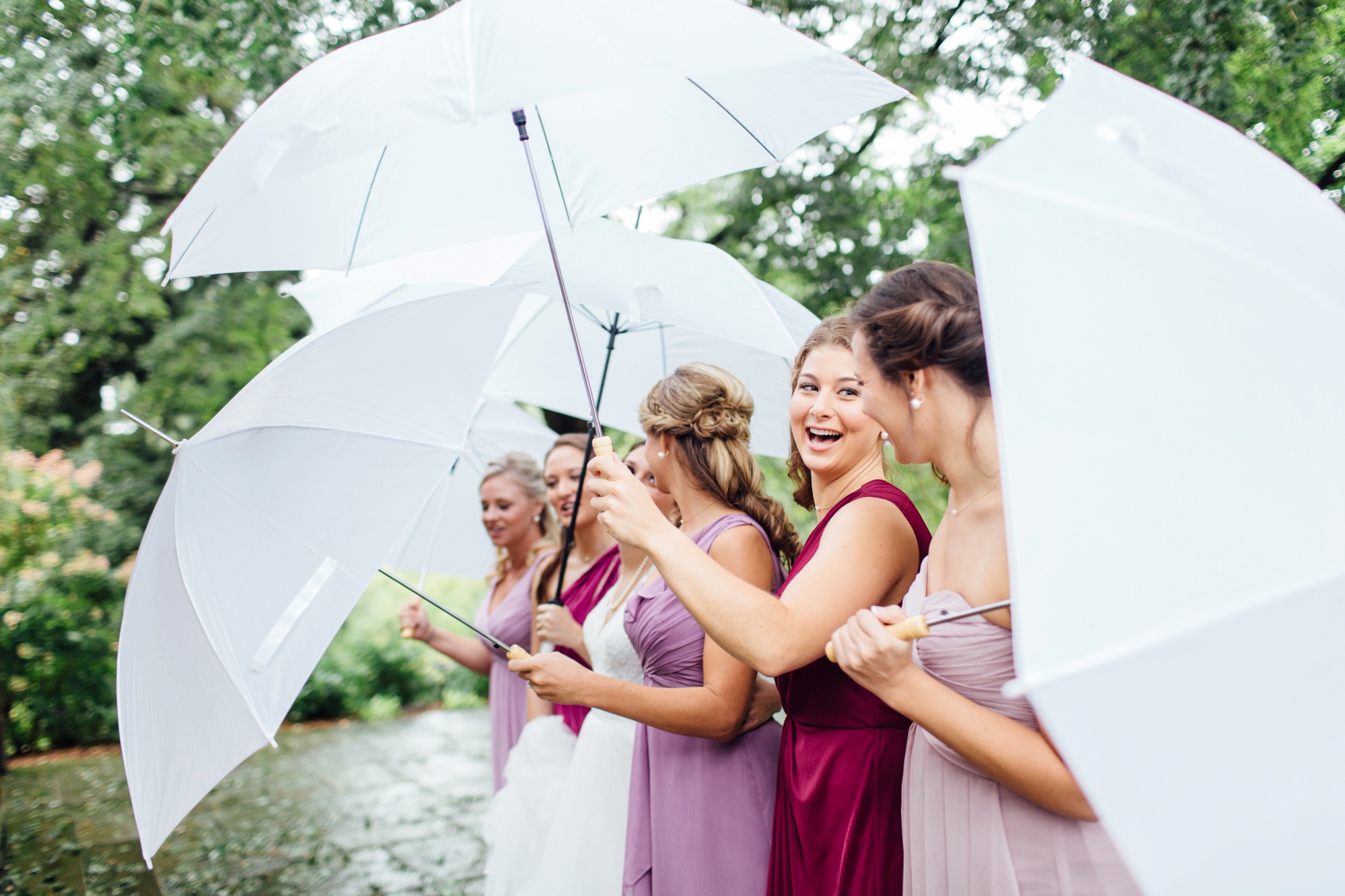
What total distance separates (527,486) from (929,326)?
144 inches

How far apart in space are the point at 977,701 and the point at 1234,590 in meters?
0.80

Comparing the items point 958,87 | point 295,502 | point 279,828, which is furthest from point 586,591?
point 958,87

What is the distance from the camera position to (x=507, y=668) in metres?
4.86

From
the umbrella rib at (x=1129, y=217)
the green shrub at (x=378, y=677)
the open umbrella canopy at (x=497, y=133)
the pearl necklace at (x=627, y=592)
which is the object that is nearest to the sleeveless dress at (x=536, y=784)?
the pearl necklace at (x=627, y=592)

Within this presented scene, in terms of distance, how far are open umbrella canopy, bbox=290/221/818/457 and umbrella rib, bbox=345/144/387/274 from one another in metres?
0.24

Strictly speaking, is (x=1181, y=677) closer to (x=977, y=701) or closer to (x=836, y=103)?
(x=977, y=701)

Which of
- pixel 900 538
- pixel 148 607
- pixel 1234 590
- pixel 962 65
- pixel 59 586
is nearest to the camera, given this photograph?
pixel 1234 590

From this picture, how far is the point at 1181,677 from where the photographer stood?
3.89 ft

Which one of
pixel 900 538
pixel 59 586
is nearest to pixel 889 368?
pixel 900 538

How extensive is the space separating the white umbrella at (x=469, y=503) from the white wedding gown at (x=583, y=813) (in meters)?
1.86

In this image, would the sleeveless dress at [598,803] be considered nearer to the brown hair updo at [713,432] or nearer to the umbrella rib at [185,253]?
the brown hair updo at [713,432]

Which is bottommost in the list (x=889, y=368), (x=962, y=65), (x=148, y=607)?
(x=148, y=607)

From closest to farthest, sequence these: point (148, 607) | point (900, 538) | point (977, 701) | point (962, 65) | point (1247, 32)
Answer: point (977, 701) < point (900, 538) < point (148, 607) < point (1247, 32) < point (962, 65)

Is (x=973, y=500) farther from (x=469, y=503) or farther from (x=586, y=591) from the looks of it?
(x=469, y=503)
